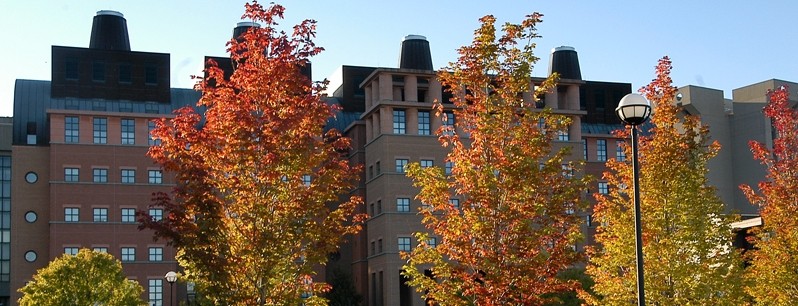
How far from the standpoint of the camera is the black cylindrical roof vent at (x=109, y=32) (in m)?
94.8

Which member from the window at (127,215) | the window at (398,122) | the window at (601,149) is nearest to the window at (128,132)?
the window at (127,215)

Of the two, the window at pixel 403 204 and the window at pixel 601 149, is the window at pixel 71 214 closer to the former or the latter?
the window at pixel 403 204

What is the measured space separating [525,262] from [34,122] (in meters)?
72.2

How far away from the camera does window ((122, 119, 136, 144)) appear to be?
88.4 m

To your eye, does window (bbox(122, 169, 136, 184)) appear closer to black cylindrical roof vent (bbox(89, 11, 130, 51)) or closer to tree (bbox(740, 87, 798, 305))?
black cylindrical roof vent (bbox(89, 11, 130, 51))

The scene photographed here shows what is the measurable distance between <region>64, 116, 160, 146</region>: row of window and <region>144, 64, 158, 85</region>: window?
543 cm

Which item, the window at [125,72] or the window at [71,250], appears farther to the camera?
the window at [125,72]

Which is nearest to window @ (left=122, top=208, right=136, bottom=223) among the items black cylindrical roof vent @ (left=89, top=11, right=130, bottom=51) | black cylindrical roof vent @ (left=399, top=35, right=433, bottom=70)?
black cylindrical roof vent @ (left=89, top=11, right=130, bottom=51)

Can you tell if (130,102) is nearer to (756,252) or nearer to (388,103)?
(388,103)

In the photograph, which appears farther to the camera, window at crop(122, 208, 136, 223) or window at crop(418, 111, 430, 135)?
window at crop(122, 208, 136, 223)

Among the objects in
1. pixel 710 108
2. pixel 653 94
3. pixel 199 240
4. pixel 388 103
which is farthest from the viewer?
pixel 710 108

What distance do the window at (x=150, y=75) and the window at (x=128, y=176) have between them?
8.36 meters

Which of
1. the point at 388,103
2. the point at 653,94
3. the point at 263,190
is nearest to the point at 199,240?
the point at 263,190

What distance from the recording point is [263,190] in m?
22.7
